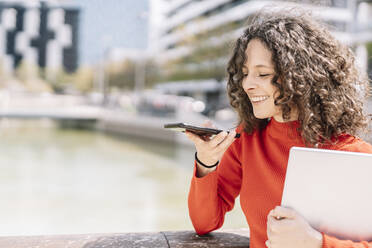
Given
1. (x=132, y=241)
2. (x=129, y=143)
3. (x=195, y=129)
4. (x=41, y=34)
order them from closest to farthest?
(x=195, y=129) → (x=132, y=241) → (x=129, y=143) → (x=41, y=34)

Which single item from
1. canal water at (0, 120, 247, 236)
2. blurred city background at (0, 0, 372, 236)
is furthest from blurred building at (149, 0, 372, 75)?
canal water at (0, 120, 247, 236)

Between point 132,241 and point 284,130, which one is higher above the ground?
point 284,130

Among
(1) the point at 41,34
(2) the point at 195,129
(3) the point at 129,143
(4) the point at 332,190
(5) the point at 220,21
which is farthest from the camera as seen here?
(1) the point at 41,34

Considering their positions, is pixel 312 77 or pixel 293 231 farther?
pixel 312 77

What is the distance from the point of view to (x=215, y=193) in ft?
4.36

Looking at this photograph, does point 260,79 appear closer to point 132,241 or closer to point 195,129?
point 195,129

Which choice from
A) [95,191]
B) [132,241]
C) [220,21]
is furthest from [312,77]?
[220,21]

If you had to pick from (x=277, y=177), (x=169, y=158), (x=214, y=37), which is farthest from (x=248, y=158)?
(x=214, y=37)

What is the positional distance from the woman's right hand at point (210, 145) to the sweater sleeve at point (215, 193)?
0.19 ft

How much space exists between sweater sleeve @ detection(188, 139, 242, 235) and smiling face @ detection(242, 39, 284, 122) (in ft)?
0.79

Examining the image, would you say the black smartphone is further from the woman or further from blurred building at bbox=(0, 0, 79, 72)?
blurred building at bbox=(0, 0, 79, 72)

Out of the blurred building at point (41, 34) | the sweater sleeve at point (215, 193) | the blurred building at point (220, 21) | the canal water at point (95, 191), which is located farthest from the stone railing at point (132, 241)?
the blurred building at point (41, 34)

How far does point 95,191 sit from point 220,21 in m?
17.4

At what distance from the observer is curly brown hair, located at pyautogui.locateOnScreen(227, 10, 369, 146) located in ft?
3.86
